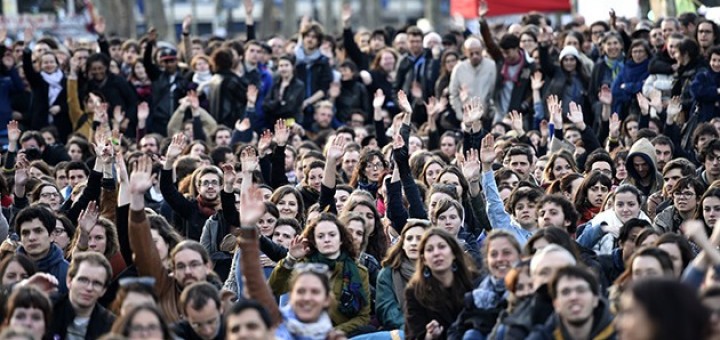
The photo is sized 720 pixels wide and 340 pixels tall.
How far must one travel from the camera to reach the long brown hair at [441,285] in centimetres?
1087

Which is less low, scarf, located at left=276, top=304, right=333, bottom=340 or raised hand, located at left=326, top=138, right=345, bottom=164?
raised hand, located at left=326, top=138, right=345, bottom=164

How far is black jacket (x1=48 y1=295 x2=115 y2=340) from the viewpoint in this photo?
34.3ft

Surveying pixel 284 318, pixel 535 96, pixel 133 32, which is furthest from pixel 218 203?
pixel 133 32

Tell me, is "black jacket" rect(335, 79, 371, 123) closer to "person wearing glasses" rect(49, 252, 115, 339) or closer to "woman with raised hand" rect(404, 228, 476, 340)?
"woman with raised hand" rect(404, 228, 476, 340)

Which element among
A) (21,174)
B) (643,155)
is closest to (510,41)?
(643,155)

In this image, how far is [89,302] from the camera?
10.5 m

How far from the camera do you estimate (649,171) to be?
15.4 metres

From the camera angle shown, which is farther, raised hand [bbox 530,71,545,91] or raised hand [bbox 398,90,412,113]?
raised hand [bbox 530,71,545,91]

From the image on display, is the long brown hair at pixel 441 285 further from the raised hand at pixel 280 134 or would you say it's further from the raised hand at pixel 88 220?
the raised hand at pixel 280 134

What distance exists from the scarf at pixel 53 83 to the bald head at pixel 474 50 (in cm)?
478

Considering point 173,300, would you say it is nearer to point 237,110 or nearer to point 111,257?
point 111,257

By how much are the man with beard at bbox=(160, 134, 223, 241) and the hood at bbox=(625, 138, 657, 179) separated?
142 inches

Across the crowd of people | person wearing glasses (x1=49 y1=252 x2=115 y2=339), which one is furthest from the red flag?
person wearing glasses (x1=49 y1=252 x2=115 y2=339)

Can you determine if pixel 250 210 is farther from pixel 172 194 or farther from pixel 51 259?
pixel 172 194
